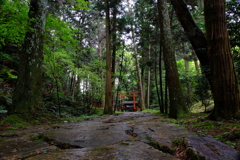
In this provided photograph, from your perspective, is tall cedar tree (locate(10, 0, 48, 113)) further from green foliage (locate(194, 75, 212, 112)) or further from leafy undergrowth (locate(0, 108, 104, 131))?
green foliage (locate(194, 75, 212, 112))

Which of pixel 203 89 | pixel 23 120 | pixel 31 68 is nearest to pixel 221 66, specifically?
pixel 203 89

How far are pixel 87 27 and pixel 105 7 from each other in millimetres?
6130

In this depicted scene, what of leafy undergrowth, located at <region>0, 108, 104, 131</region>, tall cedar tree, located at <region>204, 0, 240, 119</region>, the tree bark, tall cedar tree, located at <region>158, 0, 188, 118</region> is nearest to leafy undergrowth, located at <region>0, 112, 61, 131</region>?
leafy undergrowth, located at <region>0, 108, 104, 131</region>

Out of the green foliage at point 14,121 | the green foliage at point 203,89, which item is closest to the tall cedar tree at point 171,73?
the green foliage at point 203,89

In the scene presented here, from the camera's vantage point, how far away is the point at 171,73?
582 centimetres

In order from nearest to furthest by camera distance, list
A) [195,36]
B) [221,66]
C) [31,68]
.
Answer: [221,66] → [31,68] → [195,36]

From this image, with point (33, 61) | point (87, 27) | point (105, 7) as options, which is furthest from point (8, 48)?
point (87, 27)

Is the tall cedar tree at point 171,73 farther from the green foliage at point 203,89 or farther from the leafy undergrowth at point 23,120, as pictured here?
the leafy undergrowth at point 23,120

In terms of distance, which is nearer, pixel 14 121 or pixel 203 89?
pixel 14 121

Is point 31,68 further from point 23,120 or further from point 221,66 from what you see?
point 221,66

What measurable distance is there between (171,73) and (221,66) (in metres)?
2.35

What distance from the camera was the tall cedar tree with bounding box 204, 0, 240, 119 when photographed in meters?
3.35

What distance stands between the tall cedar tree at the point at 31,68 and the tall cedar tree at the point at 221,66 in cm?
519

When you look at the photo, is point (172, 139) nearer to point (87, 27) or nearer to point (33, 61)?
point (33, 61)
